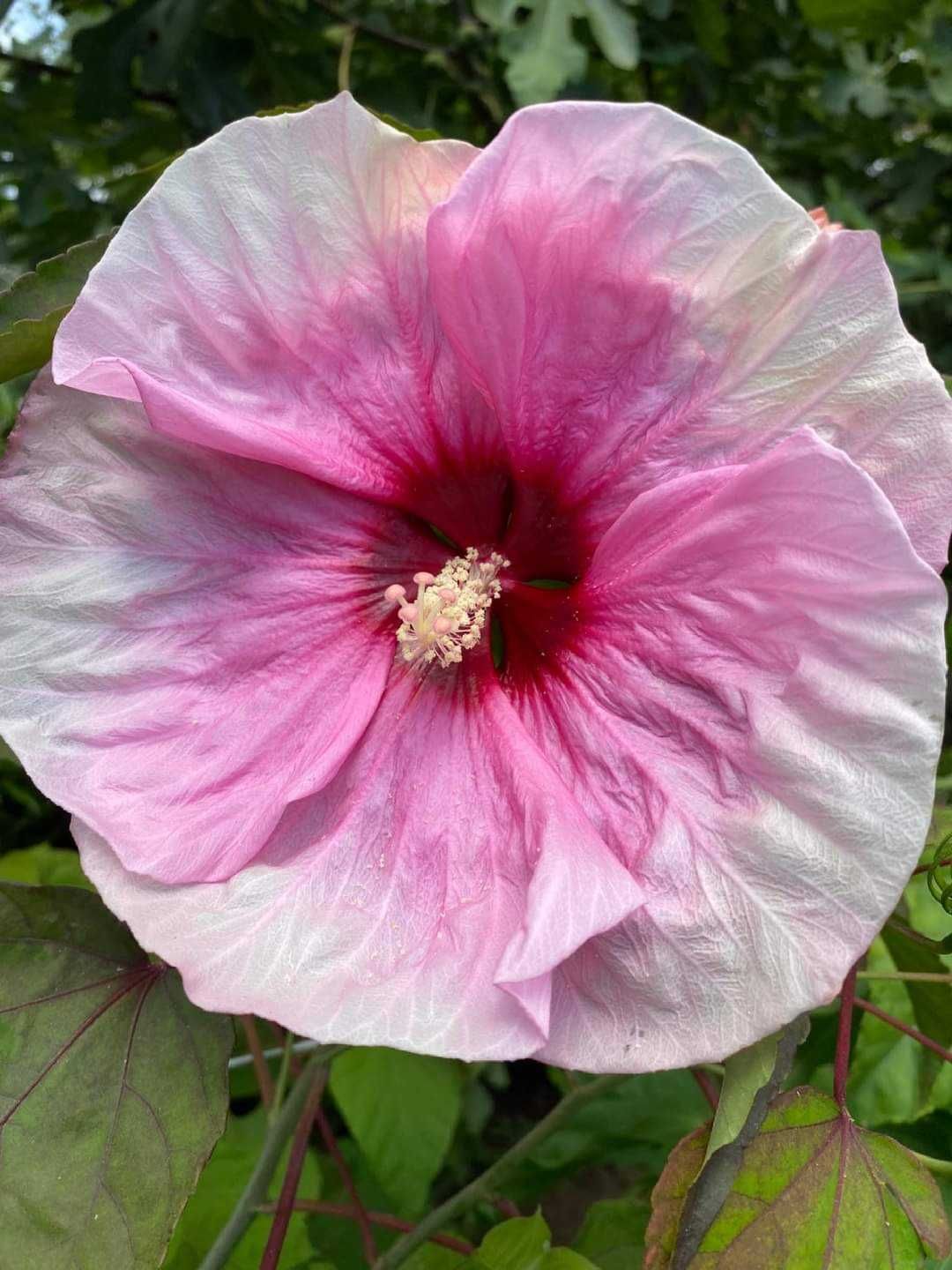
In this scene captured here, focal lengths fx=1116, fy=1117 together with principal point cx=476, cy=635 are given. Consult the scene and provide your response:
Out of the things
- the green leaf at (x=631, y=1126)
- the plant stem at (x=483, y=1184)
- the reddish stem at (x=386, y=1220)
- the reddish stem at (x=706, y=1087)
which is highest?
the reddish stem at (x=706, y=1087)

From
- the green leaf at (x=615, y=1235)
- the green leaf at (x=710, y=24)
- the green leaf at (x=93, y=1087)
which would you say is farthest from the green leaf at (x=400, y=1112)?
the green leaf at (x=710, y=24)

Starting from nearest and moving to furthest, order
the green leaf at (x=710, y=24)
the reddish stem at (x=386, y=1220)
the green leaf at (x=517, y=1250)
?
the green leaf at (x=517, y=1250)
the reddish stem at (x=386, y=1220)
the green leaf at (x=710, y=24)

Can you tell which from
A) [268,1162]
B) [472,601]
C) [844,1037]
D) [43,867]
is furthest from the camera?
[43,867]

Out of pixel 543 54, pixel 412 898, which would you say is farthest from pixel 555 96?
pixel 412 898

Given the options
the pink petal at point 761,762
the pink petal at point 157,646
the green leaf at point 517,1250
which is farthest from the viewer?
the green leaf at point 517,1250

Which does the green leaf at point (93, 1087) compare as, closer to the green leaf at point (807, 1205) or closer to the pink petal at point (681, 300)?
the green leaf at point (807, 1205)

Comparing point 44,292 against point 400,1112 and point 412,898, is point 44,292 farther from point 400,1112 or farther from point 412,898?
point 400,1112
